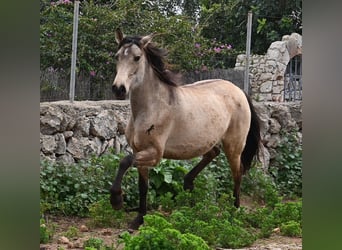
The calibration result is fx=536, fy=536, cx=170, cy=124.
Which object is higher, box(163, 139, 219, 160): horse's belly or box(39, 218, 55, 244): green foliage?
box(163, 139, 219, 160): horse's belly

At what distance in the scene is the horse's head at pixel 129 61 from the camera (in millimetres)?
3430

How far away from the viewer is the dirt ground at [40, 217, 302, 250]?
3768mm

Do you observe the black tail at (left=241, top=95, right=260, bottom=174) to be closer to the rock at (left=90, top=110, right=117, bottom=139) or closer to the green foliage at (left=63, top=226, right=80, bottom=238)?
the rock at (left=90, top=110, right=117, bottom=139)

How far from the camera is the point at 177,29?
260 inches

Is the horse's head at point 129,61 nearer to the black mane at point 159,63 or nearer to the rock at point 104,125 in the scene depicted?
the black mane at point 159,63

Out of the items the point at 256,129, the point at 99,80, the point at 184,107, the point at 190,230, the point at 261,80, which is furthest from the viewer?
the point at 261,80

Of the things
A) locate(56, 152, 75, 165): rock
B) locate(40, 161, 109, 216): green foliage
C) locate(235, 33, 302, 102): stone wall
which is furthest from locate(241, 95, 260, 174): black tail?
locate(235, 33, 302, 102): stone wall

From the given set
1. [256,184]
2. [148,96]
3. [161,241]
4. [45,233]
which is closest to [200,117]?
[148,96]

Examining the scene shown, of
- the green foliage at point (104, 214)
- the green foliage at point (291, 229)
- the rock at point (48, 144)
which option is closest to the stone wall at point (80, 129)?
the rock at point (48, 144)

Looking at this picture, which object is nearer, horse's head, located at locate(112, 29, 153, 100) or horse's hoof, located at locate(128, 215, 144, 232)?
horse's head, located at locate(112, 29, 153, 100)

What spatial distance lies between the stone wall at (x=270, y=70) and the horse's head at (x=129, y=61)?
3614mm
